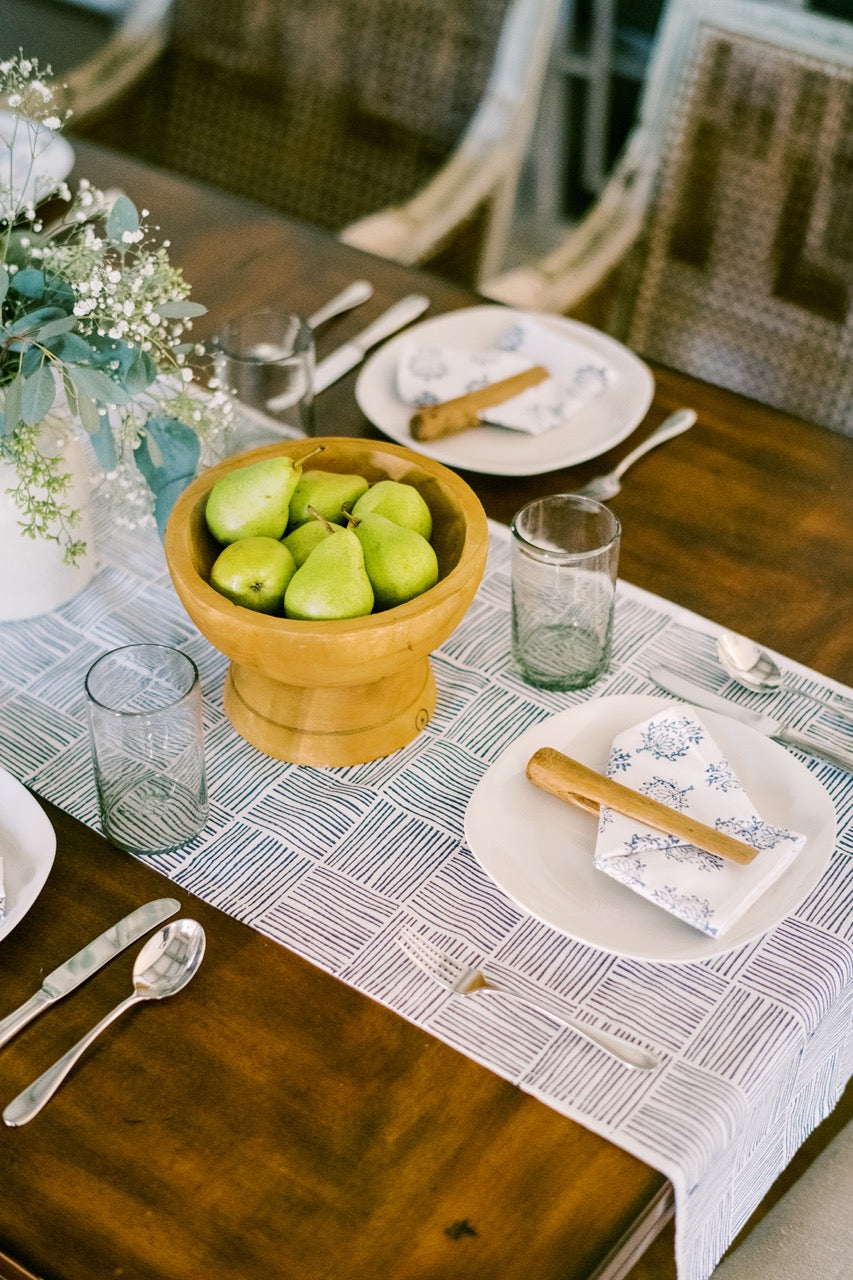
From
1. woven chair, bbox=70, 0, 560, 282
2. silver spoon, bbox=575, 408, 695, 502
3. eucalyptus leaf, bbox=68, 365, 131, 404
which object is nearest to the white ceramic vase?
eucalyptus leaf, bbox=68, 365, 131, 404

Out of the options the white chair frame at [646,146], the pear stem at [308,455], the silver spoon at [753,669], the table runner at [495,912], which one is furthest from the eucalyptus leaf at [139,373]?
the white chair frame at [646,146]

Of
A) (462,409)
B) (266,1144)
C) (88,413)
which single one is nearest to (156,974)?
(266,1144)

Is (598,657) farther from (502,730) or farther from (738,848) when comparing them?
(738,848)

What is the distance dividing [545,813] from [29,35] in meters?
3.14

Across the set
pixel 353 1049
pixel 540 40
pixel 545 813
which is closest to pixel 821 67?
pixel 540 40

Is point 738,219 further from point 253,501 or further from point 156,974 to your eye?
point 156,974

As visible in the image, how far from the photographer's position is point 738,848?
2.74 feet

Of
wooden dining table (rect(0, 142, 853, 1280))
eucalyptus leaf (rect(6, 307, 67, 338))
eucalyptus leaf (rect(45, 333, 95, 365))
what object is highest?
eucalyptus leaf (rect(6, 307, 67, 338))

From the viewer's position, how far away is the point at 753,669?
3.40ft

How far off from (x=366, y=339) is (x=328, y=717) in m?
0.60

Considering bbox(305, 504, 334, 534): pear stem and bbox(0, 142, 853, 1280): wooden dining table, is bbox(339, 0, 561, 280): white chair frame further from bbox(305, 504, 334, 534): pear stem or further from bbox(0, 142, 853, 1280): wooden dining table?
bbox(0, 142, 853, 1280): wooden dining table

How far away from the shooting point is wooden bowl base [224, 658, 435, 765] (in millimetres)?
926

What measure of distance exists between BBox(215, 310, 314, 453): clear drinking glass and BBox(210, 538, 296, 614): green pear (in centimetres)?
33

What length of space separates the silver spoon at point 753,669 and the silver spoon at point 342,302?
0.62 metres
